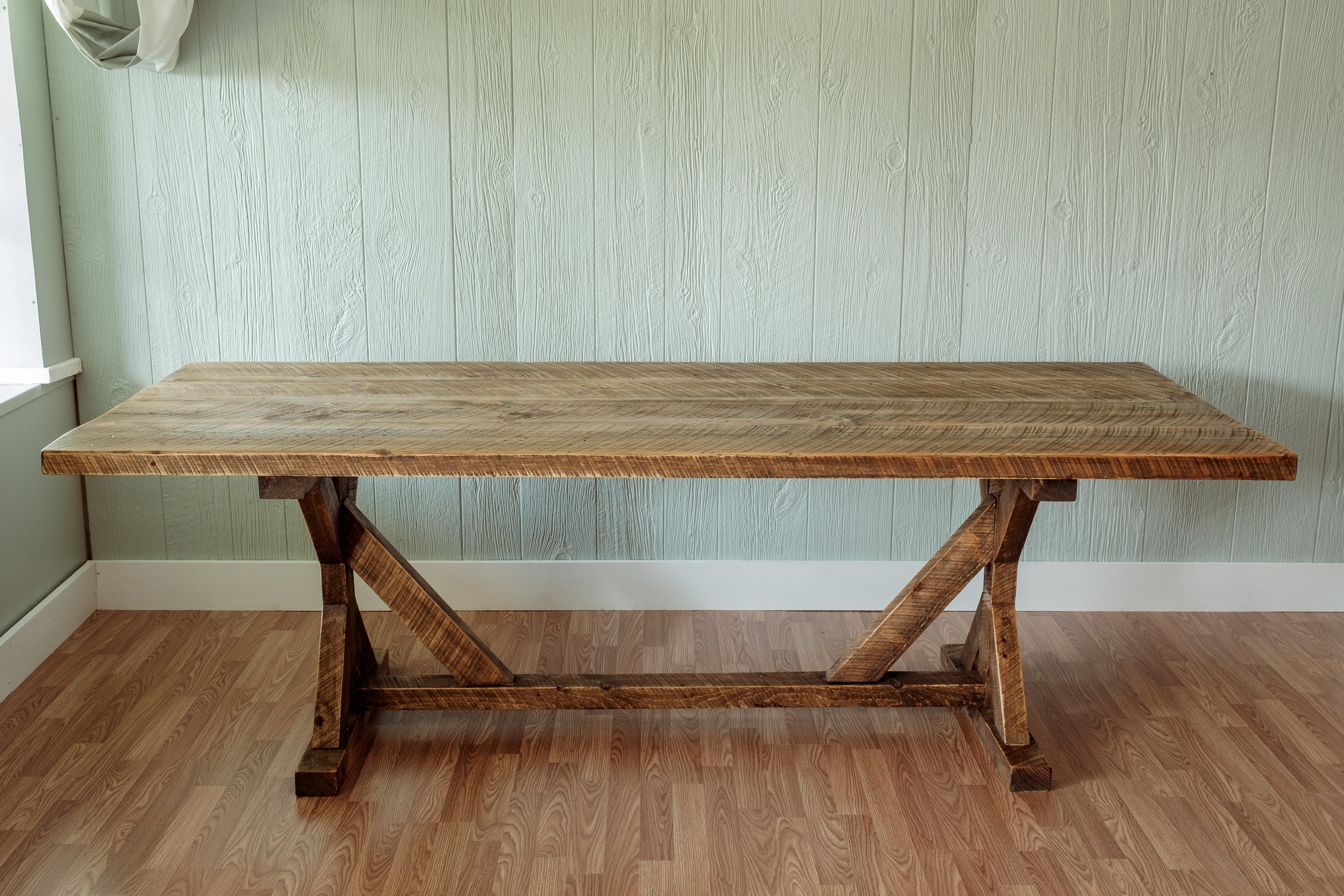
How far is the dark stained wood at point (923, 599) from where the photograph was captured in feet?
7.43

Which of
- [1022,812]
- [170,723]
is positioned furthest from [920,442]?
[170,723]

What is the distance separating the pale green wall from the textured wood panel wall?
8cm

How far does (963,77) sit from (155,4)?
1772 mm

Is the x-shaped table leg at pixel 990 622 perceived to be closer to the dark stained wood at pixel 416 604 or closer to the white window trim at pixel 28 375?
the dark stained wood at pixel 416 604

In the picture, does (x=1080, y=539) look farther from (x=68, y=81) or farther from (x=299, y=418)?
(x=68, y=81)

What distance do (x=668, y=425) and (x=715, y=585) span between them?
1.03 metres

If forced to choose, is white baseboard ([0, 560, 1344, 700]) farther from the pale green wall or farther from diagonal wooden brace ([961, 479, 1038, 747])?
diagonal wooden brace ([961, 479, 1038, 747])

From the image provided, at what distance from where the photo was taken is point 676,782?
2.23 m

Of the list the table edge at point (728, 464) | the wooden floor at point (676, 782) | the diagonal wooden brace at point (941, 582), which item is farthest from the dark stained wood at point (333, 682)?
the diagonal wooden brace at point (941, 582)

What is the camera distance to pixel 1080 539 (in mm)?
2992

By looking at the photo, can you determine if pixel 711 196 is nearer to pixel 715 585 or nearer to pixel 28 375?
pixel 715 585

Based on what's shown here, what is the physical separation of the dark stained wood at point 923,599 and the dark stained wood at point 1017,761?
23cm

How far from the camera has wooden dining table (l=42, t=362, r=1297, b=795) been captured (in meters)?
1.87

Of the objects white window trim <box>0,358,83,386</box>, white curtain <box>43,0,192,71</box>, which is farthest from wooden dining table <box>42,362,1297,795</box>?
white curtain <box>43,0,192,71</box>
